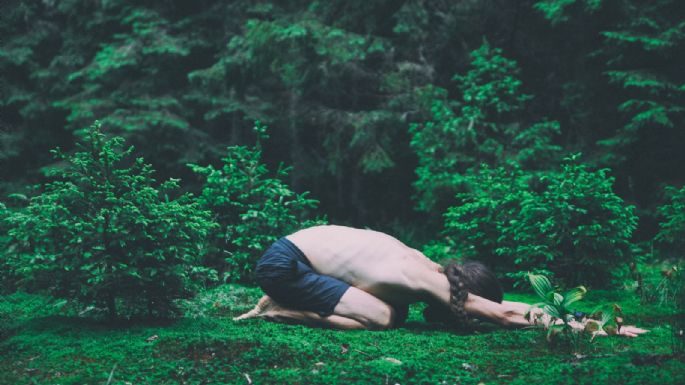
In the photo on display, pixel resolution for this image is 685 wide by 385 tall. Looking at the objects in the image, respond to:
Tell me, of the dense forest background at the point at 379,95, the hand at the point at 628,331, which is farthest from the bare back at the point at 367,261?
the dense forest background at the point at 379,95

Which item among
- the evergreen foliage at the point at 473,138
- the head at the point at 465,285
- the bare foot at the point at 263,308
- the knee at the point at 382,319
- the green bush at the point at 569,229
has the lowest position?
the bare foot at the point at 263,308

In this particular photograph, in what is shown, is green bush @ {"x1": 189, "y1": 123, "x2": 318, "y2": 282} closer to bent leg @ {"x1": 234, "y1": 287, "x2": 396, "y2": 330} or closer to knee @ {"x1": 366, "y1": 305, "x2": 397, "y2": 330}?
bent leg @ {"x1": 234, "y1": 287, "x2": 396, "y2": 330}

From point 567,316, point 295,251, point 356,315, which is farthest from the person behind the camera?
point 295,251

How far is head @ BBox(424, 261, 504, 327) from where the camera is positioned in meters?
4.14

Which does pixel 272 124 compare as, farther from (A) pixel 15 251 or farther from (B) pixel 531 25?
(A) pixel 15 251

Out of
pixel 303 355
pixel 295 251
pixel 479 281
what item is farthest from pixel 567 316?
pixel 295 251

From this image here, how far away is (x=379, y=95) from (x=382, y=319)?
6.30 metres

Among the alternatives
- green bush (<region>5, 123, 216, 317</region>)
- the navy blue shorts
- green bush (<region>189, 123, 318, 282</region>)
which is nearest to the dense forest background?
green bush (<region>189, 123, 318, 282</region>)

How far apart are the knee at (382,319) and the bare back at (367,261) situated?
9cm

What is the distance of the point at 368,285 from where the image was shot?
14.2 ft

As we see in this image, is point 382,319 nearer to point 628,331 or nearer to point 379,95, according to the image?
point 628,331

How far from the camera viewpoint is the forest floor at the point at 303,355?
2945 mm

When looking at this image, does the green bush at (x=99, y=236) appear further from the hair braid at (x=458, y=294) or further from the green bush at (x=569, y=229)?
the green bush at (x=569, y=229)

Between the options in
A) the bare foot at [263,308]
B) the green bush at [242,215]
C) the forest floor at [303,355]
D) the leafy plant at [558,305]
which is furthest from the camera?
the green bush at [242,215]
